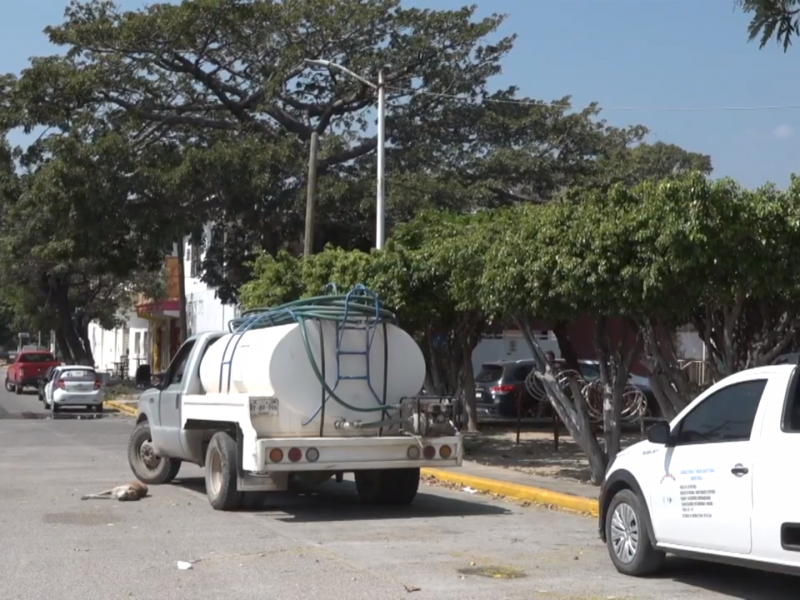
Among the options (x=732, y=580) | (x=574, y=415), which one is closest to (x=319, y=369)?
(x=574, y=415)

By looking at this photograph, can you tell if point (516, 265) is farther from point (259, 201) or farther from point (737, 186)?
point (259, 201)

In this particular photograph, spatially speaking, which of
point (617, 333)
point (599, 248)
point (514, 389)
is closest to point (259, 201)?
point (514, 389)

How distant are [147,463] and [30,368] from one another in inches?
A: 1436

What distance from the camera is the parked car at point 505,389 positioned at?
29.1m

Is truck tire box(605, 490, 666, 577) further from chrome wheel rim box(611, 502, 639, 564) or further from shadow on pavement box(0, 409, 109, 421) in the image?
shadow on pavement box(0, 409, 109, 421)

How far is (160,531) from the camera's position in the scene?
12609 millimetres

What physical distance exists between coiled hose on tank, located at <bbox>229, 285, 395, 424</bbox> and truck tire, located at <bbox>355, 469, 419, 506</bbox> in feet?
3.80

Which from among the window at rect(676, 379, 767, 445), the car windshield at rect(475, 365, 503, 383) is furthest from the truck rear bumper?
the car windshield at rect(475, 365, 503, 383)

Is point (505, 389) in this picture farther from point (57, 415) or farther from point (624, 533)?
point (624, 533)

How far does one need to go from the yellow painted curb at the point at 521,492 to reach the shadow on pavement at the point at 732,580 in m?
3.71

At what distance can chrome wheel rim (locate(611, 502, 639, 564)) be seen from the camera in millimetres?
10023

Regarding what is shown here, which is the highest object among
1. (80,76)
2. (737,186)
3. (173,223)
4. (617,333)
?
(80,76)

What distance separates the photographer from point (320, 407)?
13695 mm

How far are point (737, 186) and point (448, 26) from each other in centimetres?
2227
